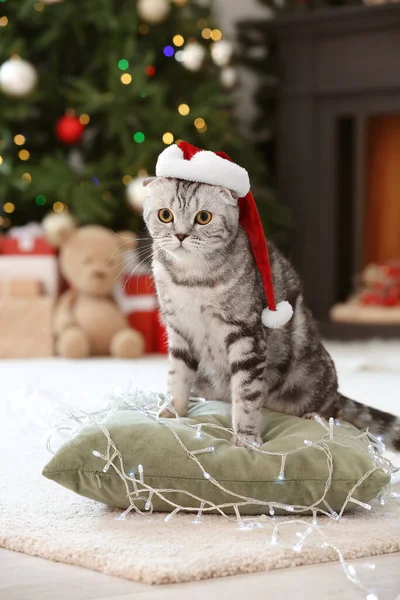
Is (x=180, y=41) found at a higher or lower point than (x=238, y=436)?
higher

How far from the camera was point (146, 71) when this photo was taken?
373 cm

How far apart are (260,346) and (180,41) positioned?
7.76ft

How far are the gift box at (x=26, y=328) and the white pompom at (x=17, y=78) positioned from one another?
79 cm

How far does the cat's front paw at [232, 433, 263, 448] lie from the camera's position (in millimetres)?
1702

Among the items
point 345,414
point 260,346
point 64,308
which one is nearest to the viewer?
point 260,346

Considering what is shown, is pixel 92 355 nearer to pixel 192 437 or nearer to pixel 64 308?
pixel 64 308

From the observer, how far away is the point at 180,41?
384cm

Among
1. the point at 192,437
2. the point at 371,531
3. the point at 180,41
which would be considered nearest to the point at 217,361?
the point at 192,437

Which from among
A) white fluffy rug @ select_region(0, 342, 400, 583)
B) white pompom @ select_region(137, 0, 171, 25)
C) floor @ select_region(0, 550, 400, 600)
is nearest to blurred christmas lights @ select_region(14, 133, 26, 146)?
white pompom @ select_region(137, 0, 171, 25)

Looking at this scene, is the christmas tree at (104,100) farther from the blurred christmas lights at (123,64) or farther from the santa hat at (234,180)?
the santa hat at (234,180)

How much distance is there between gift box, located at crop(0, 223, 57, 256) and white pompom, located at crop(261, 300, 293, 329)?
6.37 feet


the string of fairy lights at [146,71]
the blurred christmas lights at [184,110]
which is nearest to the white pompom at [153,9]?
the string of fairy lights at [146,71]

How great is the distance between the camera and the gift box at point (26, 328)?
3.53 metres

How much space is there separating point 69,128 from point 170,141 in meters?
0.40
